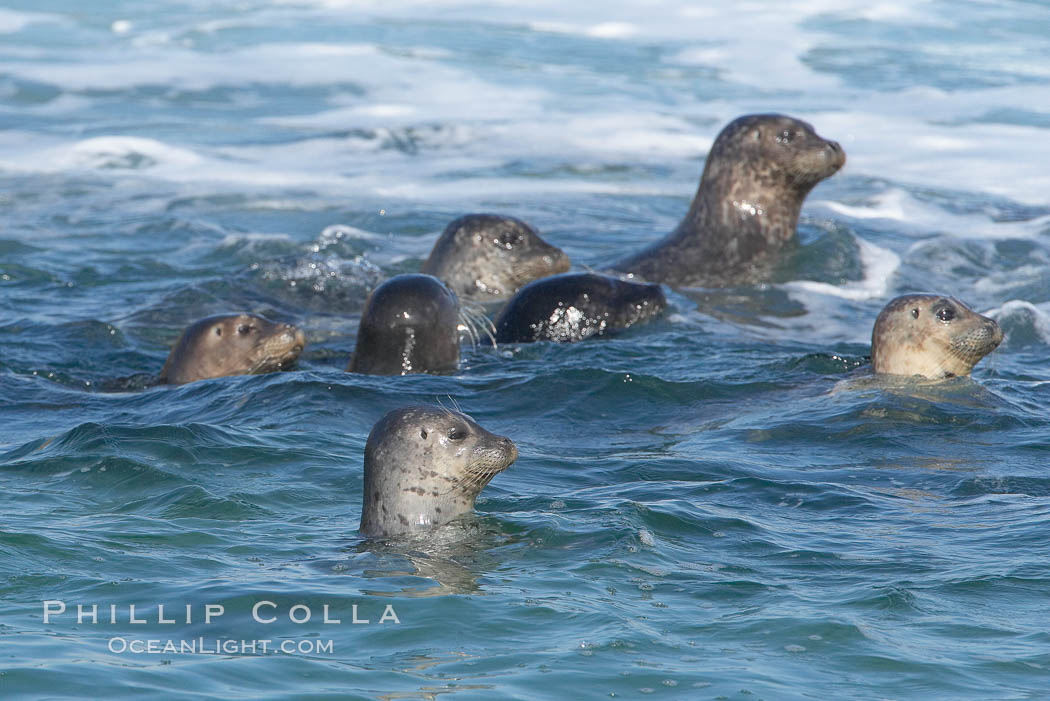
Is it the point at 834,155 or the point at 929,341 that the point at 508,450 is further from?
the point at 834,155

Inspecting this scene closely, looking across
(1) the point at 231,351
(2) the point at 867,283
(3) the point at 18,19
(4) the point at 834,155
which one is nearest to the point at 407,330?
(1) the point at 231,351

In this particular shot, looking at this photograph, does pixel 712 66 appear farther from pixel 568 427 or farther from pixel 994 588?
pixel 994 588

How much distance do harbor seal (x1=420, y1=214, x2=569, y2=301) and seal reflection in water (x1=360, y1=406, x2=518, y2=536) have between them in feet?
15.9

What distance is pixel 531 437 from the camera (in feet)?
22.9

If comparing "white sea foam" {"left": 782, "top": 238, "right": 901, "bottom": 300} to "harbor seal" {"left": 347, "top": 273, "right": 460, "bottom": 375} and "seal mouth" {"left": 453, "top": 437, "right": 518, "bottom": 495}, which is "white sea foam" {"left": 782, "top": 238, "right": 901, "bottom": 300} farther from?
"seal mouth" {"left": 453, "top": 437, "right": 518, "bottom": 495}

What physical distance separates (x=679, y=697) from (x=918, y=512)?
6.61 ft

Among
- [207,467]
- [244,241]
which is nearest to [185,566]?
[207,467]

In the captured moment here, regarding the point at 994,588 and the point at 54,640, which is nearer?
the point at 54,640

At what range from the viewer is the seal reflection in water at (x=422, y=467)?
5418 millimetres

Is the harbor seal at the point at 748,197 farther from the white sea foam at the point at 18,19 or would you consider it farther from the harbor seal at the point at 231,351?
the white sea foam at the point at 18,19

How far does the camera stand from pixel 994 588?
15.7 ft

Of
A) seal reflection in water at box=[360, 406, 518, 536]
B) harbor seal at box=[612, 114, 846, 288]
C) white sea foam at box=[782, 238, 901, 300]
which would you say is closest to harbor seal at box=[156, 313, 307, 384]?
seal reflection in water at box=[360, 406, 518, 536]

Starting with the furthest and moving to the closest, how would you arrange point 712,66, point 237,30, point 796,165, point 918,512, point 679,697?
point 237,30, point 712,66, point 796,165, point 918,512, point 679,697

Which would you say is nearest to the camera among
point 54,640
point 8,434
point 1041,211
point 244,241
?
point 54,640
